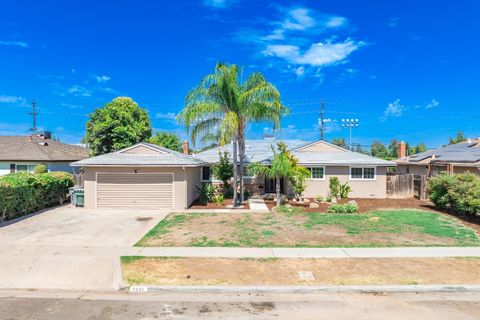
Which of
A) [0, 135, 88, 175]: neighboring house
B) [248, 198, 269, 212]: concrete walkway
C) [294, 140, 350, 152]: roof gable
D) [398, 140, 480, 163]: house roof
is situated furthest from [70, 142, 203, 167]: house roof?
[398, 140, 480, 163]: house roof

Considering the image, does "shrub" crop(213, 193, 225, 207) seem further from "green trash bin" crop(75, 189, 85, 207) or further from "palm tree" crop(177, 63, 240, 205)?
"green trash bin" crop(75, 189, 85, 207)

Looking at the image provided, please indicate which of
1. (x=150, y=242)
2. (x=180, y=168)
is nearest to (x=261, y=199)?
(x=180, y=168)

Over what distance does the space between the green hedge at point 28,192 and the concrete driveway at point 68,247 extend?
87 cm

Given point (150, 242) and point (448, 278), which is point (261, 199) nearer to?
point (150, 242)

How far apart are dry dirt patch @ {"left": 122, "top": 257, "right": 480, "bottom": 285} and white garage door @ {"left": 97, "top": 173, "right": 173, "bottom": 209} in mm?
8946

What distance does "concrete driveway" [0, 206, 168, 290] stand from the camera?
7.57 metres

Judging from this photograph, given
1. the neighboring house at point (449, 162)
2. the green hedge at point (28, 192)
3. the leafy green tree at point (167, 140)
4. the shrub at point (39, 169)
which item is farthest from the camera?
the leafy green tree at point (167, 140)

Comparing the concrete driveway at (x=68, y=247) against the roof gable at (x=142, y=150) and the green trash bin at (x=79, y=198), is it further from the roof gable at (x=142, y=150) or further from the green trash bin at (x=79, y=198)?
the roof gable at (x=142, y=150)

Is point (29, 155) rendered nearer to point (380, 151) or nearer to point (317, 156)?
point (317, 156)

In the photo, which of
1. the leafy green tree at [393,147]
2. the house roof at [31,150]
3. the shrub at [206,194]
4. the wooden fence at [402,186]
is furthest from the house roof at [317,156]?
the leafy green tree at [393,147]

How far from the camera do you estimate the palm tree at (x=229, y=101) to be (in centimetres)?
1702

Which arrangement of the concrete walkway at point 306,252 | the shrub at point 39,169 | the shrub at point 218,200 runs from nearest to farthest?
the concrete walkway at point 306,252
the shrub at point 218,200
the shrub at point 39,169

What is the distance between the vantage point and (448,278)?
7605 mm

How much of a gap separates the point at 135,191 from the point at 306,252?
37.4 ft
